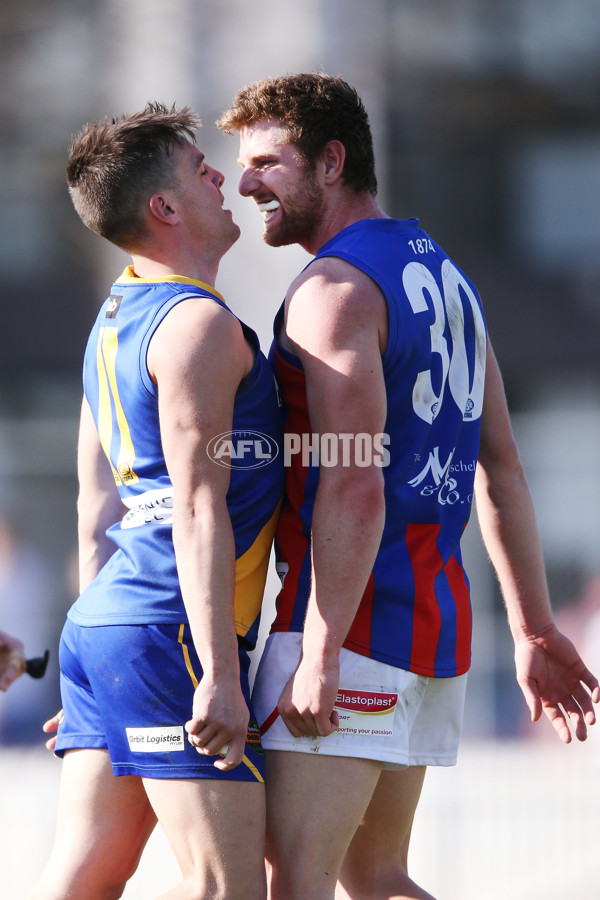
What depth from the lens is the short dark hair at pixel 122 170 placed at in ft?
8.69

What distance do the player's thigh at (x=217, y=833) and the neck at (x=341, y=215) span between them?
1.41 meters

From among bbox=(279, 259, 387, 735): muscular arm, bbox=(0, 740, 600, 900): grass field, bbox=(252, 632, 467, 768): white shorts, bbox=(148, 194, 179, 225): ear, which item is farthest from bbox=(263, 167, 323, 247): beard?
bbox=(0, 740, 600, 900): grass field

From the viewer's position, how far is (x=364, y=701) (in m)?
2.42

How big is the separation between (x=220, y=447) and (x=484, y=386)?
897 mm

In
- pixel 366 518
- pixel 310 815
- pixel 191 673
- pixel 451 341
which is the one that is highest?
pixel 451 341

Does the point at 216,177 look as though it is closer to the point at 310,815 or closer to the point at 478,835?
the point at 310,815

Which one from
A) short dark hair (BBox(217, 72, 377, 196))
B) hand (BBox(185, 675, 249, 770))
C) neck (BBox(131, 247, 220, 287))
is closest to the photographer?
hand (BBox(185, 675, 249, 770))

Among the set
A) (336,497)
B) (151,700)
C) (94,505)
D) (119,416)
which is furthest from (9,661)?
(336,497)

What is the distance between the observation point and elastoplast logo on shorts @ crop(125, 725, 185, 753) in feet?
7.54

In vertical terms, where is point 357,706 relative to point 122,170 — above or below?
below

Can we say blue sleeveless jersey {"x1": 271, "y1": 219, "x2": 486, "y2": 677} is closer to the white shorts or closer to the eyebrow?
the white shorts

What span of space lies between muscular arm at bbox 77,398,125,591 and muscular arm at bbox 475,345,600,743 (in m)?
1.03

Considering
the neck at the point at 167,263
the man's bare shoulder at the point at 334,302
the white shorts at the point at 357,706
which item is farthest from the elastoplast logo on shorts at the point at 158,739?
the neck at the point at 167,263

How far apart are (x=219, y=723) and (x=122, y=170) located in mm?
1354
